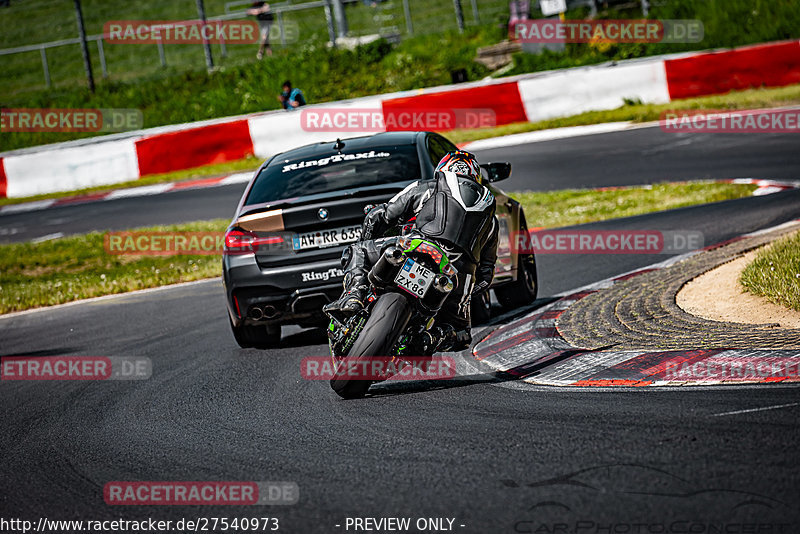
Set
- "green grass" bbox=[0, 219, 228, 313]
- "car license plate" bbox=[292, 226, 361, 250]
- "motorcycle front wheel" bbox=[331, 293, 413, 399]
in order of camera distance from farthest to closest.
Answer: "green grass" bbox=[0, 219, 228, 313] → "car license plate" bbox=[292, 226, 361, 250] → "motorcycle front wheel" bbox=[331, 293, 413, 399]

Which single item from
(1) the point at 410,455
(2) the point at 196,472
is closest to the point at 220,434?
(2) the point at 196,472

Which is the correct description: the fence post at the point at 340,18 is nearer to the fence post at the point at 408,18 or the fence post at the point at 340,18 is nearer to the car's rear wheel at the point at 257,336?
the fence post at the point at 408,18

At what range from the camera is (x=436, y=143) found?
8.71 meters

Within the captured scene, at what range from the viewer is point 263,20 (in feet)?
90.8

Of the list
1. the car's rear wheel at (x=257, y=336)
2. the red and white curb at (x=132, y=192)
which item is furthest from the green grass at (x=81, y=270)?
the car's rear wheel at (x=257, y=336)

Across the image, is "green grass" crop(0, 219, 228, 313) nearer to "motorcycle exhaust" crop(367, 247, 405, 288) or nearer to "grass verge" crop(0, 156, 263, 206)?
"grass verge" crop(0, 156, 263, 206)

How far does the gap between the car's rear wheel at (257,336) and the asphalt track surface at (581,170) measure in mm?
8629

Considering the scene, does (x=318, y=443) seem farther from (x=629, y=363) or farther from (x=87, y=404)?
(x=87, y=404)

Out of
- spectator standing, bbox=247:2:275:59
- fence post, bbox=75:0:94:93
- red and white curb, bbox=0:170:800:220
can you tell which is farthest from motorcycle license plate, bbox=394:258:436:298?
spectator standing, bbox=247:2:275:59

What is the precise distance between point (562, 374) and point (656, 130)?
47.4 feet

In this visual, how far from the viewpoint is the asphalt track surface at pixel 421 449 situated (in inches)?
141

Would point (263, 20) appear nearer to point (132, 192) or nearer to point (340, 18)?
point (340, 18)

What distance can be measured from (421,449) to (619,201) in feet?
33.6

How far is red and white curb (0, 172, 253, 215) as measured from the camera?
2117cm
